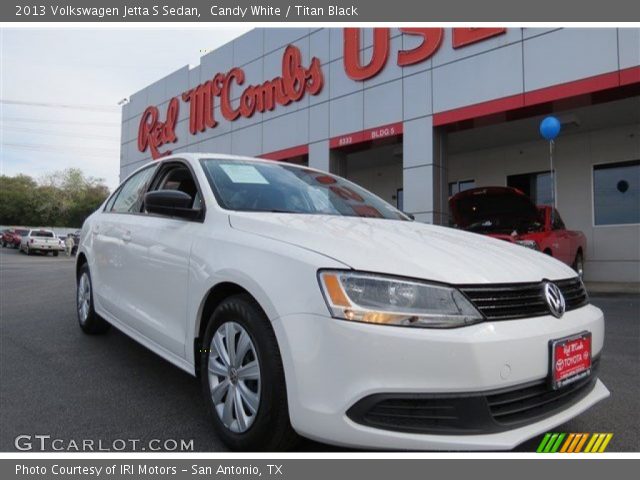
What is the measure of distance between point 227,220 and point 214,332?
1.97 ft

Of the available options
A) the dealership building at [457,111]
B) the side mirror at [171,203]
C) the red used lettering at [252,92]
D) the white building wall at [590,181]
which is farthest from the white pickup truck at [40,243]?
the side mirror at [171,203]

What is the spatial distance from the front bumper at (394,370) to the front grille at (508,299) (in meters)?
0.07

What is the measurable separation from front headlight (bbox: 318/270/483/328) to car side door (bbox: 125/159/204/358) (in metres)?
1.14

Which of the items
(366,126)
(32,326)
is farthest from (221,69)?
(32,326)

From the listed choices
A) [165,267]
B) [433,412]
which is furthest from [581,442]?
[165,267]

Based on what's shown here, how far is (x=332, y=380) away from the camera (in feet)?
6.14

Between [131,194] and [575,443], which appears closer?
[575,443]

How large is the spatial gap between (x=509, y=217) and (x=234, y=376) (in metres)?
7.60

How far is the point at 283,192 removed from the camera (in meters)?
3.10

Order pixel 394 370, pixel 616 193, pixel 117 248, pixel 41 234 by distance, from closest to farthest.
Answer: pixel 394 370 < pixel 117 248 < pixel 616 193 < pixel 41 234

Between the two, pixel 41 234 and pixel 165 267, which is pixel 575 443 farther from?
pixel 41 234

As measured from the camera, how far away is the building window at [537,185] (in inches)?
514

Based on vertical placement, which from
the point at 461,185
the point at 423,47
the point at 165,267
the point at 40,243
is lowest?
the point at 165,267

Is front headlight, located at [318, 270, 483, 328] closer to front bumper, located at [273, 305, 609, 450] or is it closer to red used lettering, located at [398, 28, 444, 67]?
front bumper, located at [273, 305, 609, 450]
